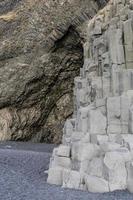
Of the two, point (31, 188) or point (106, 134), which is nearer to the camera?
point (31, 188)

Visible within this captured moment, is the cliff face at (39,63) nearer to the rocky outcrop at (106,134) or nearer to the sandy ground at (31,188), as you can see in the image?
the rocky outcrop at (106,134)

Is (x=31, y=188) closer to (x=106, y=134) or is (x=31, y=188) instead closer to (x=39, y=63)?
(x=106, y=134)

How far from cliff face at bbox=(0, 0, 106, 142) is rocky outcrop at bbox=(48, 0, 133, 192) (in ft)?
62.0

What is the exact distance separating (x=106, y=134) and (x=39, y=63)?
23.6 metres

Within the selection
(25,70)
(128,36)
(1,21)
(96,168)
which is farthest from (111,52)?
(1,21)

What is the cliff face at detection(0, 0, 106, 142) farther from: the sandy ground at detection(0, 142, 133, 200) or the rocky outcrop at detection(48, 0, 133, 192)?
the sandy ground at detection(0, 142, 133, 200)

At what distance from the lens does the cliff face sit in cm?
3603

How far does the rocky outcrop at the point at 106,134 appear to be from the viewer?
11.5m

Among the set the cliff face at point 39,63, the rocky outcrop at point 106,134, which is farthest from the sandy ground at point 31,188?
the cliff face at point 39,63

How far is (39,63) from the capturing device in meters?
36.8

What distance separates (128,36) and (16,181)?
23.0ft

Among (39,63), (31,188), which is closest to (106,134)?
(31,188)

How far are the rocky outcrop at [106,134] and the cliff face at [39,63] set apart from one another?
62.0 feet

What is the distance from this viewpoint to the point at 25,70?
36.7 metres
